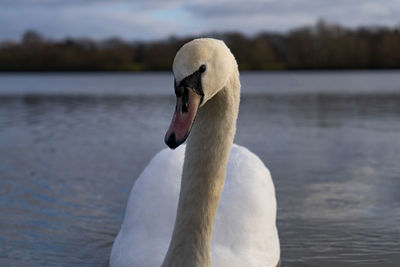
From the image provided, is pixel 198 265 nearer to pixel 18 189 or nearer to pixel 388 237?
pixel 388 237

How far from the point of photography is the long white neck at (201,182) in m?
3.29

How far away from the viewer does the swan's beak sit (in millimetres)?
2736

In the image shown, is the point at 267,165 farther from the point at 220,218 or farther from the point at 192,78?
the point at 192,78

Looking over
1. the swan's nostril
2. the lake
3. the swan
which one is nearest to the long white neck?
the swan

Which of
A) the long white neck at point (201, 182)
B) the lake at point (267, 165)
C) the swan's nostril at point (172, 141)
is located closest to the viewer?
the swan's nostril at point (172, 141)

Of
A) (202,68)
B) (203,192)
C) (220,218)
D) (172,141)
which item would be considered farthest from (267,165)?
(172,141)

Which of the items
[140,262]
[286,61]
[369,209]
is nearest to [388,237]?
[369,209]

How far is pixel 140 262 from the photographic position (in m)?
4.11

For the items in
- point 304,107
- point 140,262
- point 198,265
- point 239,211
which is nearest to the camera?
point 198,265

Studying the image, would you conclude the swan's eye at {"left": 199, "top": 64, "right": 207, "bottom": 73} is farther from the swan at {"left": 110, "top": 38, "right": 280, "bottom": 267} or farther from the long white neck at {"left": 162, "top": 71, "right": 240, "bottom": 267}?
the long white neck at {"left": 162, "top": 71, "right": 240, "bottom": 267}

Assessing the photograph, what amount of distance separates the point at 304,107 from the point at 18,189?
15.4 m

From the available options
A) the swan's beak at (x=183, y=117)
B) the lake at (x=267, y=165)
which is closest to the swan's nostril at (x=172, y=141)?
the swan's beak at (x=183, y=117)

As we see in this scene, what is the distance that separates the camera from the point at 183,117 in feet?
9.23

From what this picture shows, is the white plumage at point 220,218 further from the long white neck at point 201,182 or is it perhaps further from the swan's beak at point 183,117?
the swan's beak at point 183,117
